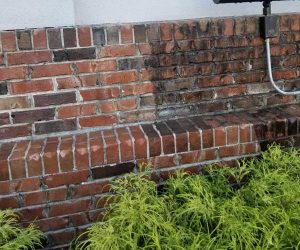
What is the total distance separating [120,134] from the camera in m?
1.91

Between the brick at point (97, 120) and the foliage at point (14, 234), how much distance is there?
0.59 m

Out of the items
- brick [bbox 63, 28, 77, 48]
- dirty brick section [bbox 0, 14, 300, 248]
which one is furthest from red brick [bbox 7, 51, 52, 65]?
brick [bbox 63, 28, 77, 48]

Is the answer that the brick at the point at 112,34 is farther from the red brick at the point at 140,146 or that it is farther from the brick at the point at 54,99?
the red brick at the point at 140,146

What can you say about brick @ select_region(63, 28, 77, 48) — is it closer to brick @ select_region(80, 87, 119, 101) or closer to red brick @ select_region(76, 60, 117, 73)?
red brick @ select_region(76, 60, 117, 73)

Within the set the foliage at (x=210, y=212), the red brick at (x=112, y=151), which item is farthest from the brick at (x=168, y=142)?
the red brick at (x=112, y=151)

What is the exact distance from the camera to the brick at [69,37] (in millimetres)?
1851

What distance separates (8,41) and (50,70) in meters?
0.25

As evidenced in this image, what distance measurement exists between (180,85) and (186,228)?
84cm

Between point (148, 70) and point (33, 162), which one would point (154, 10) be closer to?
point (148, 70)

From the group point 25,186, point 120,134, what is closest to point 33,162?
point 25,186

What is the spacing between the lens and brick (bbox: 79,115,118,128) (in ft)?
6.43

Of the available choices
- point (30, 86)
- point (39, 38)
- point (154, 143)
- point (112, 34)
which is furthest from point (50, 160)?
point (112, 34)

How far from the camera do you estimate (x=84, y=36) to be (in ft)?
6.15

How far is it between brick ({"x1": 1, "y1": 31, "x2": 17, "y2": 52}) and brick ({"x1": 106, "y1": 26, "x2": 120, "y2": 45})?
49 cm
